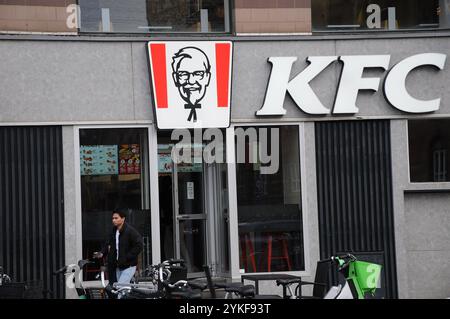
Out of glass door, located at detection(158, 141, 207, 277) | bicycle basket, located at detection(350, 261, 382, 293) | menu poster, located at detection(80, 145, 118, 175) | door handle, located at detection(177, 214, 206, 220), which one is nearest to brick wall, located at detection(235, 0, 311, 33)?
glass door, located at detection(158, 141, 207, 277)

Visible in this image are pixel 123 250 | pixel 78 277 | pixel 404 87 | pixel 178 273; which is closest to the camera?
pixel 178 273

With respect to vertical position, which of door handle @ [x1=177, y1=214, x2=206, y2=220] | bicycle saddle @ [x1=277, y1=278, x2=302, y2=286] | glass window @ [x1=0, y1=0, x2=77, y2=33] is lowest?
bicycle saddle @ [x1=277, y1=278, x2=302, y2=286]

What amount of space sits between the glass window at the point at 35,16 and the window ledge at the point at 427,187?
19.7ft

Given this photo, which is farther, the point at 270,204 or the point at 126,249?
the point at 270,204

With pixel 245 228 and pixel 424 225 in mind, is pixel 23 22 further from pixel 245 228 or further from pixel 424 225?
pixel 424 225

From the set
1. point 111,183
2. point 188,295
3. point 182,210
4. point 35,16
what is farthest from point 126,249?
point 188,295

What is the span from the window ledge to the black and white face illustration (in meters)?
3.73

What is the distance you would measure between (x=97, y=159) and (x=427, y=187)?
17.7 ft

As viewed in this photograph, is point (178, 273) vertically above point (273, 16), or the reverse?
point (273, 16)

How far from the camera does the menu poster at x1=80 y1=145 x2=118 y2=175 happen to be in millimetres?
14547

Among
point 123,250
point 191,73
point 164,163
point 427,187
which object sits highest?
point 191,73

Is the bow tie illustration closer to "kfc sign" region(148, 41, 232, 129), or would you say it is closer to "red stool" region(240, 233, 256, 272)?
"kfc sign" region(148, 41, 232, 129)

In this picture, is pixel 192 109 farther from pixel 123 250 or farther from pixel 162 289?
pixel 162 289

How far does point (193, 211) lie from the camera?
15695 millimetres
